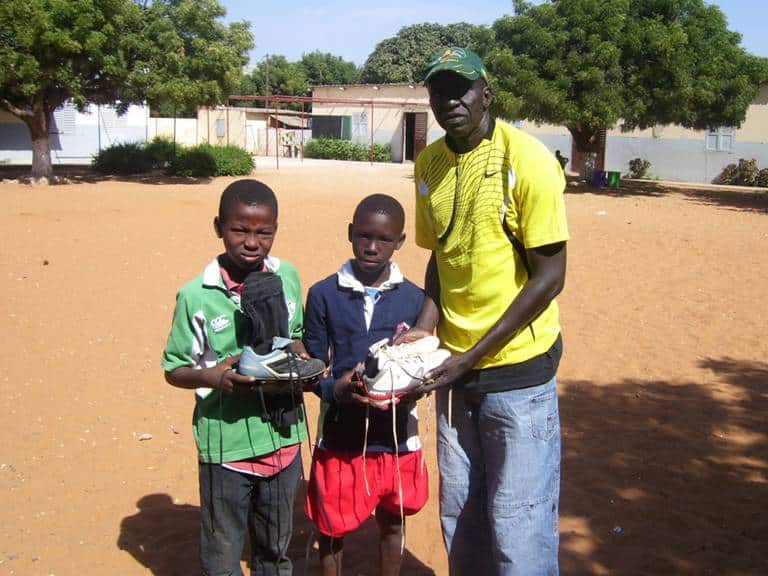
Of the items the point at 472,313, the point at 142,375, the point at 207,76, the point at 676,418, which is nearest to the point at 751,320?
the point at 676,418

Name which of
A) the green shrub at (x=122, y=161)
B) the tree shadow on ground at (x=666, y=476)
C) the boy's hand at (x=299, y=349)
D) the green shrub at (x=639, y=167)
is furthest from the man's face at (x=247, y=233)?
the green shrub at (x=639, y=167)

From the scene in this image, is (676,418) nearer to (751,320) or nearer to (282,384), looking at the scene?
(751,320)

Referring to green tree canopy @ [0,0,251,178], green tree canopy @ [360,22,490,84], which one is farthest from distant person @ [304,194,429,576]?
green tree canopy @ [360,22,490,84]

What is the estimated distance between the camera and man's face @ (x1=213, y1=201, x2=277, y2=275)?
2.63m

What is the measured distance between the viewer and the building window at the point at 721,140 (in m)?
29.1

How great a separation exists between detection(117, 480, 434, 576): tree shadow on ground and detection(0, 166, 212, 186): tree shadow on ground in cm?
1950

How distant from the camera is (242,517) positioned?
8.98 feet

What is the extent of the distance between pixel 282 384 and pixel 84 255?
8.55m

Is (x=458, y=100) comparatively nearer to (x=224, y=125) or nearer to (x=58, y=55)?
(x=58, y=55)

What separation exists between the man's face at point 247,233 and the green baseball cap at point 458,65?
2.46 feet

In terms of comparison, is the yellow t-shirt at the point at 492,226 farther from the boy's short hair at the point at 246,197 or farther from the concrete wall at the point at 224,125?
the concrete wall at the point at 224,125

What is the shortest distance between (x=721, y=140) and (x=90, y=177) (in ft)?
75.9

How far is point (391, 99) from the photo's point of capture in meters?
38.5

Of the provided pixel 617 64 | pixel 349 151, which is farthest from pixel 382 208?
pixel 349 151
